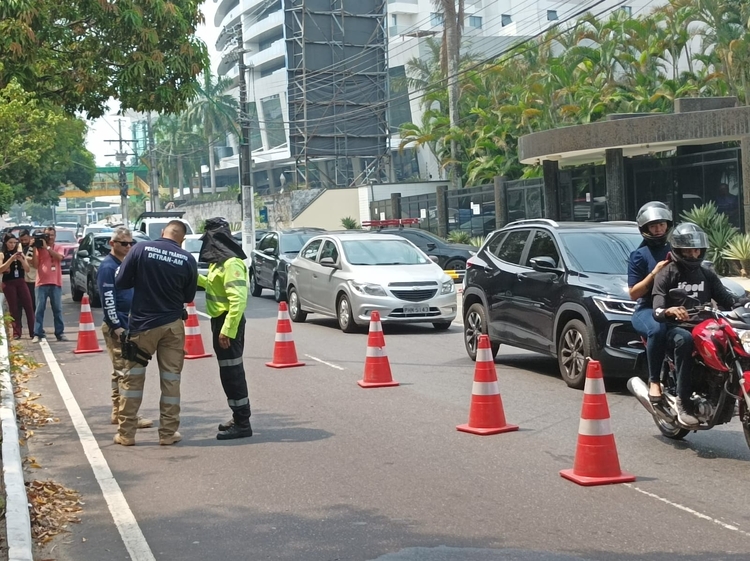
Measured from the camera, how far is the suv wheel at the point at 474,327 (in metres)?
13.7

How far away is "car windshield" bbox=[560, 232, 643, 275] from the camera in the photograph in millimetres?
11867

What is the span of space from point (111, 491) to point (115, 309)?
2669 mm

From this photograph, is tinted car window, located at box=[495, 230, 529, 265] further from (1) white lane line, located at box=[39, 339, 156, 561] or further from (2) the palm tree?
(2) the palm tree

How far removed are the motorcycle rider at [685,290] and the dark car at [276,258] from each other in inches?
630

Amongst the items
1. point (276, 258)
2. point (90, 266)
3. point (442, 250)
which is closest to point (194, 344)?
point (276, 258)

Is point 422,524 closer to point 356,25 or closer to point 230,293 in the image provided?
point 230,293

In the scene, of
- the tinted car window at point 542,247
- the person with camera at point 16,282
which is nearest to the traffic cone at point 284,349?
the tinted car window at point 542,247

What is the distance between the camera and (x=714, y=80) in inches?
1804

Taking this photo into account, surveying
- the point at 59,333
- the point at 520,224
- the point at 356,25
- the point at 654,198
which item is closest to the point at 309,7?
the point at 356,25

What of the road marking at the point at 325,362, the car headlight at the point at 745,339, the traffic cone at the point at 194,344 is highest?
the car headlight at the point at 745,339

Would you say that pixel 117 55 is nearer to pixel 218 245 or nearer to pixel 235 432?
pixel 218 245

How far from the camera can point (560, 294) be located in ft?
38.6

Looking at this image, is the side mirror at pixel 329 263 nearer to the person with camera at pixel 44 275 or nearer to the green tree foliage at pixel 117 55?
→ the person with camera at pixel 44 275

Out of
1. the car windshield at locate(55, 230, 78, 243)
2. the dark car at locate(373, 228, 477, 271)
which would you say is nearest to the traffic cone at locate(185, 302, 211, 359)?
the dark car at locate(373, 228, 477, 271)
